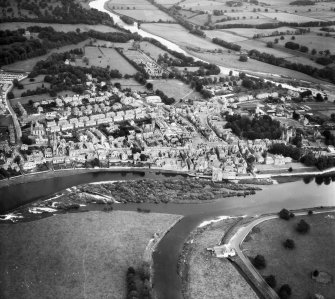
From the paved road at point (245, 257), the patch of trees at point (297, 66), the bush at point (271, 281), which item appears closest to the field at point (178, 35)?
the patch of trees at point (297, 66)

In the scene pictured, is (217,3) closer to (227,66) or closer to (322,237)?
(227,66)

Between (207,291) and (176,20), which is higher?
(176,20)

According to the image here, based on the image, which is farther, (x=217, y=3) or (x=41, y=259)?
(x=217, y=3)

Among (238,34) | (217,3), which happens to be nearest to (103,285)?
(238,34)

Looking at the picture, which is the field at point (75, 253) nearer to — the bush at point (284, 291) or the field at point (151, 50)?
the bush at point (284, 291)

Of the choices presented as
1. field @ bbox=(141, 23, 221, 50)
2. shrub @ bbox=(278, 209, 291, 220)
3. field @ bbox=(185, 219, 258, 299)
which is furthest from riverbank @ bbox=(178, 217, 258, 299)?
field @ bbox=(141, 23, 221, 50)

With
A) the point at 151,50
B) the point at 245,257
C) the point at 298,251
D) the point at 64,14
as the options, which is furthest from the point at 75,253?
the point at 64,14
